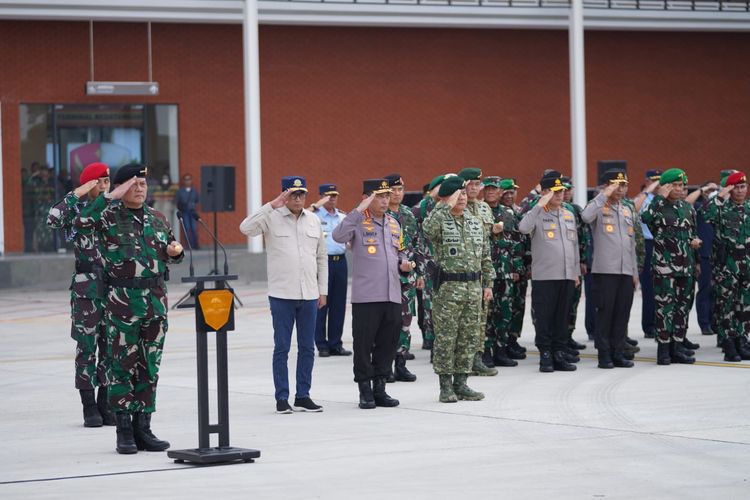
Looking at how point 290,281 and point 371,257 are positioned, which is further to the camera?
point 371,257

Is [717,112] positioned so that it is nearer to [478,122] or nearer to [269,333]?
[478,122]

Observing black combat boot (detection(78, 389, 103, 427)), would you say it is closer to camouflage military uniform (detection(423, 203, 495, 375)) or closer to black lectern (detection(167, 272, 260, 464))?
black lectern (detection(167, 272, 260, 464))

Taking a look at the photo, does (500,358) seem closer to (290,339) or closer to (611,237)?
(611,237)

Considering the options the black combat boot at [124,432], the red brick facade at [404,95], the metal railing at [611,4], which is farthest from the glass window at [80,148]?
the black combat boot at [124,432]

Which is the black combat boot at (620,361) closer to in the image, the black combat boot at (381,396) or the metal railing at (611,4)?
the black combat boot at (381,396)

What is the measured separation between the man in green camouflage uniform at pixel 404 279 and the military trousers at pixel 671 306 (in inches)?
104

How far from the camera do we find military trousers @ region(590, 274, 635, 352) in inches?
545

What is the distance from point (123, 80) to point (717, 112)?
592 inches

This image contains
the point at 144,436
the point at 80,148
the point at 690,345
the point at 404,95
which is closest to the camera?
the point at 144,436

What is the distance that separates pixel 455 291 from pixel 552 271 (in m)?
2.42

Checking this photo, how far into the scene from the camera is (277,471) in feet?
27.8

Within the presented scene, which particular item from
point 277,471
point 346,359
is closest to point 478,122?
point 346,359

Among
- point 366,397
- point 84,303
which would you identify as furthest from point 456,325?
point 84,303

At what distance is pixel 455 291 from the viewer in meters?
11.5
